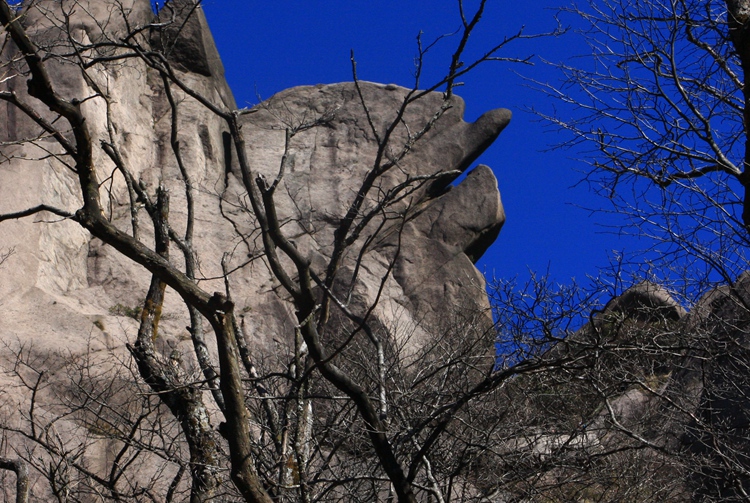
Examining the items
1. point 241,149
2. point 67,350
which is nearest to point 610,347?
point 241,149

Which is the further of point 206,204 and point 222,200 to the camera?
point 206,204

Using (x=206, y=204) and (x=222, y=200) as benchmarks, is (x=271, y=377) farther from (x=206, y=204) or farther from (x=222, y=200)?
(x=206, y=204)

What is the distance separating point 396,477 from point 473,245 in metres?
17.4

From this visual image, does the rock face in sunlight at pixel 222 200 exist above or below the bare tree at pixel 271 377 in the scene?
above

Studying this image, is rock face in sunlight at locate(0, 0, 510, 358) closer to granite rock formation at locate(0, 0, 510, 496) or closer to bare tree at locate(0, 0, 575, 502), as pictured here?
granite rock formation at locate(0, 0, 510, 496)

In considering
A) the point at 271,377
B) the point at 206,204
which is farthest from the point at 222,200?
the point at 271,377

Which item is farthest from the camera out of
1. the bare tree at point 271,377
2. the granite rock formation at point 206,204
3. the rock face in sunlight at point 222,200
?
the rock face in sunlight at point 222,200

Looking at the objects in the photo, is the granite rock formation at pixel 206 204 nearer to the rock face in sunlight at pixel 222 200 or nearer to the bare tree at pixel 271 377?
the rock face in sunlight at pixel 222 200

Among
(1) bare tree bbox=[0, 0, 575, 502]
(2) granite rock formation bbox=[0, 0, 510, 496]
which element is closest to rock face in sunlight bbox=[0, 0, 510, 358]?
(2) granite rock formation bbox=[0, 0, 510, 496]

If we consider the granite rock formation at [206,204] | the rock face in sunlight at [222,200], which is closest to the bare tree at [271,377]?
the granite rock formation at [206,204]

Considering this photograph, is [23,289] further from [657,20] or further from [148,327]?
[657,20]

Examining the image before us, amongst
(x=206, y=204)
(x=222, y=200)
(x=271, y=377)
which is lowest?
(x=271, y=377)

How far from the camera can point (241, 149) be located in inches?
264

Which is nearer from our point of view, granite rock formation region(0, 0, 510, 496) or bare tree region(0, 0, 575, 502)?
bare tree region(0, 0, 575, 502)
